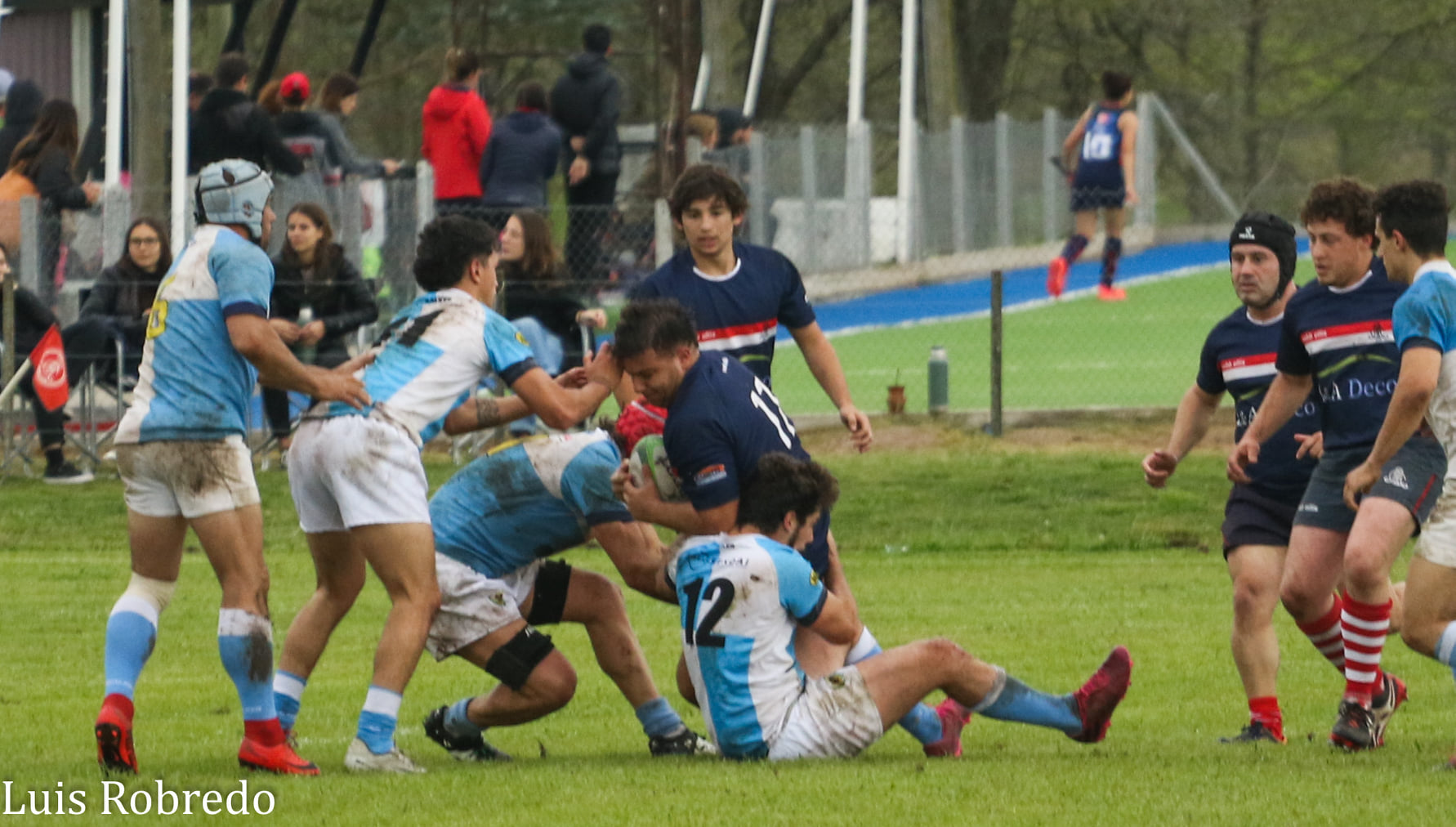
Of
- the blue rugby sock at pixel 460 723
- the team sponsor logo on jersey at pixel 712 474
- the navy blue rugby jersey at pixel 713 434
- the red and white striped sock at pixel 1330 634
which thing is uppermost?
the navy blue rugby jersey at pixel 713 434

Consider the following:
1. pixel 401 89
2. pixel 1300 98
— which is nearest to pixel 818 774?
pixel 401 89

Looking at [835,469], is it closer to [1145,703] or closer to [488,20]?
[1145,703]

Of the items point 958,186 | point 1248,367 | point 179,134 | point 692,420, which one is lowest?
point 692,420

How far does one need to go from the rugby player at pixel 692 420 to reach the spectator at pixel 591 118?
11437 mm

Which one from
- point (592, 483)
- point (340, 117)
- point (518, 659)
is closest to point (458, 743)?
point (518, 659)

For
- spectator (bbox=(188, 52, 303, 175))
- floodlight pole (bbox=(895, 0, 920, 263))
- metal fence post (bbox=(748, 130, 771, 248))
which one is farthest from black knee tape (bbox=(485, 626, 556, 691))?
floodlight pole (bbox=(895, 0, 920, 263))

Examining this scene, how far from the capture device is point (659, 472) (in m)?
6.91

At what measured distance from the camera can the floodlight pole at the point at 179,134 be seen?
16.7 metres

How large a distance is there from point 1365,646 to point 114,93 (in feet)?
45.0

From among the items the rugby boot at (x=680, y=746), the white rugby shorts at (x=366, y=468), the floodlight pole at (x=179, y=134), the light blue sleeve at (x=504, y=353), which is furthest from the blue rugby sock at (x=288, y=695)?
the floodlight pole at (x=179, y=134)

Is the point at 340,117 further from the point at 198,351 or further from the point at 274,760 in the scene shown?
the point at 274,760

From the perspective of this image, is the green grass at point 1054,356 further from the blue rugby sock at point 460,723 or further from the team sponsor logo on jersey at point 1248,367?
the blue rugby sock at point 460,723

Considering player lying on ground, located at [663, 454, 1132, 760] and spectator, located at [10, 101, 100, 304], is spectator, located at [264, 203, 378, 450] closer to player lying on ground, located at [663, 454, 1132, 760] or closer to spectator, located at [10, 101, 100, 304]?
spectator, located at [10, 101, 100, 304]

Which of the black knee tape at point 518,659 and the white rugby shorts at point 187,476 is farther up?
the white rugby shorts at point 187,476
